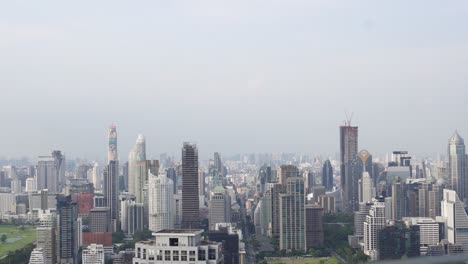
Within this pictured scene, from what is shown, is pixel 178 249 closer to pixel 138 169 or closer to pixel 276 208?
pixel 276 208

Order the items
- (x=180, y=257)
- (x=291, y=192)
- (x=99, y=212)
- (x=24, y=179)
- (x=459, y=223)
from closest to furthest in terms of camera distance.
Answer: (x=180, y=257) < (x=459, y=223) < (x=291, y=192) < (x=99, y=212) < (x=24, y=179)

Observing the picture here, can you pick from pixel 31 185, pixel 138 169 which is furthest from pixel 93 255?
pixel 31 185

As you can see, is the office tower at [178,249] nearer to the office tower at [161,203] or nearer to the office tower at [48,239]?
the office tower at [48,239]

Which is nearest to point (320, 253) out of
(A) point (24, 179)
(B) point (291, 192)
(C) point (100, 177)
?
(B) point (291, 192)

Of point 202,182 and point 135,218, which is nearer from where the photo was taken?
point 135,218

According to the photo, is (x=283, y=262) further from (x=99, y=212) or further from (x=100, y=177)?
(x=100, y=177)

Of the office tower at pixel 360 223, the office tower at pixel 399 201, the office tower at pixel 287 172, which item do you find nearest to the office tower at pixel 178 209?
the office tower at pixel 287 172
